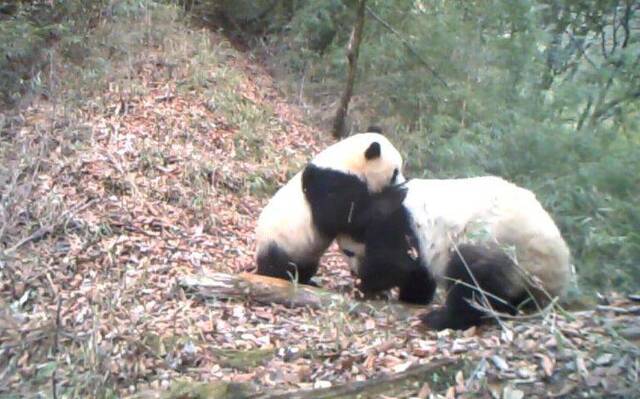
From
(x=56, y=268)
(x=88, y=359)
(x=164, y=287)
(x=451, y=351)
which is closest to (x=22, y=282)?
(x=56, y=268)

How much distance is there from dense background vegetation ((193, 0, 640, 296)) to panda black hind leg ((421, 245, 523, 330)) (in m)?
2.31

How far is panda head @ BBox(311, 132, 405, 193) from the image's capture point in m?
6.41

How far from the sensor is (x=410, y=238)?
6148mm

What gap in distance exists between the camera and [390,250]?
246 inches

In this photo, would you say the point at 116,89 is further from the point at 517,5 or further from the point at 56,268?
the point at 517,5

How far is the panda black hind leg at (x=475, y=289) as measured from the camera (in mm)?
5461

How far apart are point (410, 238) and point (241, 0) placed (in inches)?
264

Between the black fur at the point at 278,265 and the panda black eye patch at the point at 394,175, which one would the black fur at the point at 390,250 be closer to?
the panda black eye patch at the point at 394,175

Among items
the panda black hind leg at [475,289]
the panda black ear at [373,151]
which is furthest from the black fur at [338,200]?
the panda black hind leg at [475,289]

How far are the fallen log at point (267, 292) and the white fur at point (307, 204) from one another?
43 centimetres

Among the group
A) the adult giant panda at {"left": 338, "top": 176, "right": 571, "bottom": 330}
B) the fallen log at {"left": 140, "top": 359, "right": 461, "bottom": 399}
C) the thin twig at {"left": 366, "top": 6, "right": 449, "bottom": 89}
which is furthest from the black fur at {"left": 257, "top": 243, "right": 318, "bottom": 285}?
the thin twig at {"left": 366, "top": 6, "right": 449, "bottom": 89}

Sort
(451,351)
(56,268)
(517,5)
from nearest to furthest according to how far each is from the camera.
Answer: (451,351) < (56,268) < (517,5)

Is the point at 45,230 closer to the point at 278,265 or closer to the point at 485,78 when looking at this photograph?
the point at 278,265

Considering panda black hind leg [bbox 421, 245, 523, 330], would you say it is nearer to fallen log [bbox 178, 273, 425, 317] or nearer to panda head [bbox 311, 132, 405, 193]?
fallen log [bbox 178, 273, 425, 317]
